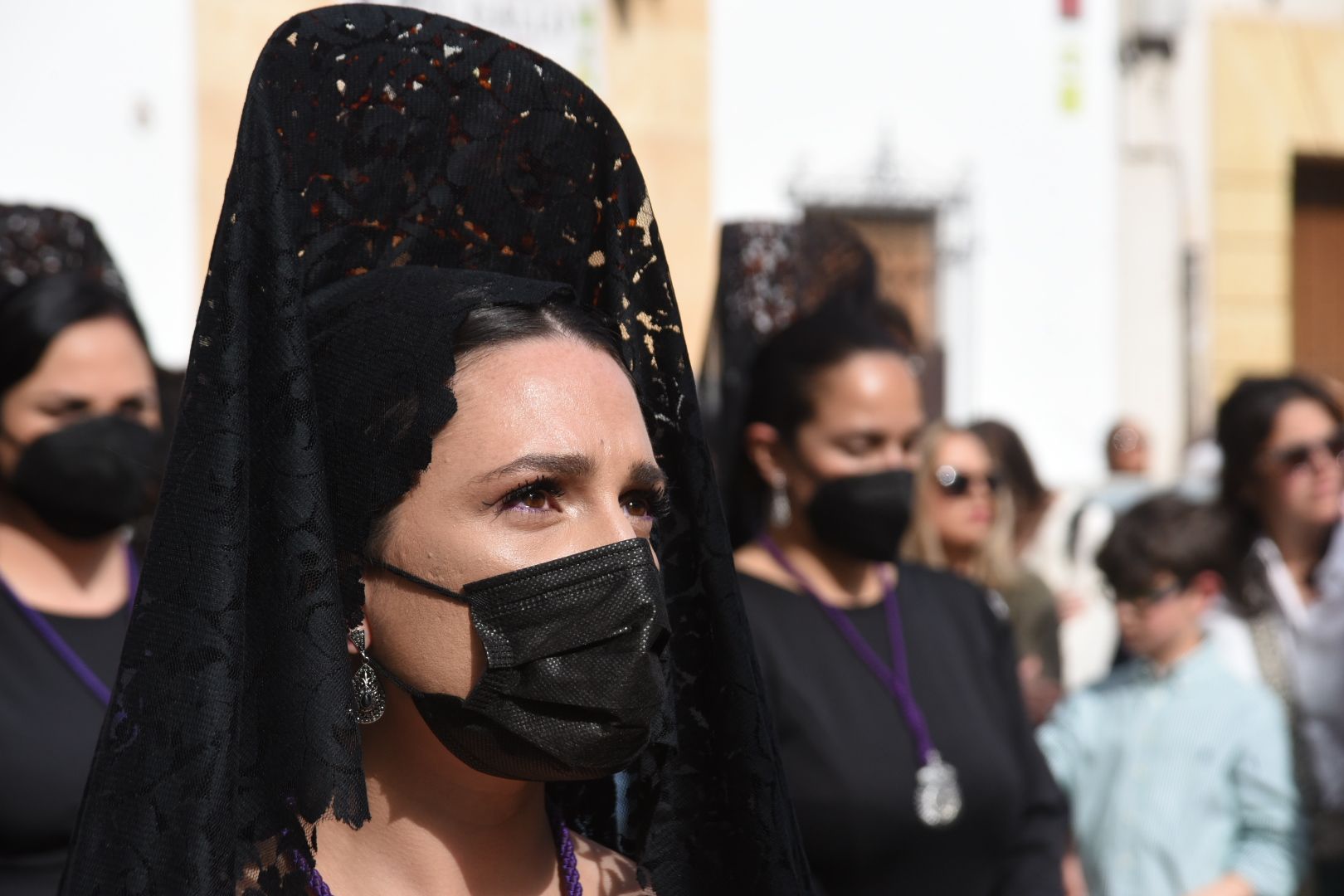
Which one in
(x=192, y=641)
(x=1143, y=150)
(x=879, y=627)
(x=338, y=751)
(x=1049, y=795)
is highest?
(x=1143, y=150)

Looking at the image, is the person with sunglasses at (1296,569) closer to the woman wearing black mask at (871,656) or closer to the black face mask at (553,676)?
the woman wearing black mask at (871,656)

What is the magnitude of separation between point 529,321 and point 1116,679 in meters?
3.11

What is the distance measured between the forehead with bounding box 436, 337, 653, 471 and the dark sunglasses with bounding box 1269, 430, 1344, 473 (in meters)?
3.34

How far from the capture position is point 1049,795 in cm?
381

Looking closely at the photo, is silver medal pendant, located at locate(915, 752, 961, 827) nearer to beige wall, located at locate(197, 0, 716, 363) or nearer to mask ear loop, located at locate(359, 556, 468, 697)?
mask ear loop, located at locate(359, 556, 468, 697)

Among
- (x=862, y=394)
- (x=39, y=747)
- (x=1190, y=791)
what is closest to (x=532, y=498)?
(x=39, y=747)

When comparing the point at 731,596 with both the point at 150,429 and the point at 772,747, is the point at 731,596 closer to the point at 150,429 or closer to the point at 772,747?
the point at 772,747

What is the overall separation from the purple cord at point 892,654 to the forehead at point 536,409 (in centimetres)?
176

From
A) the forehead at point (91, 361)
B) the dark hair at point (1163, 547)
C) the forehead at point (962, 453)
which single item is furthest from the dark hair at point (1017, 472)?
the forehead at point (91, 361)

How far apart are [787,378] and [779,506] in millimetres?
292

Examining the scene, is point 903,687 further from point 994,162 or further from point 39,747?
point 994,162

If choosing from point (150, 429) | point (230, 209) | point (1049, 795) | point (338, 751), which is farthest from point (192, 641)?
point (1049, 795)

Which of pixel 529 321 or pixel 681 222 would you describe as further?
pixel 681 222

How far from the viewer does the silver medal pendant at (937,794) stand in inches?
136
